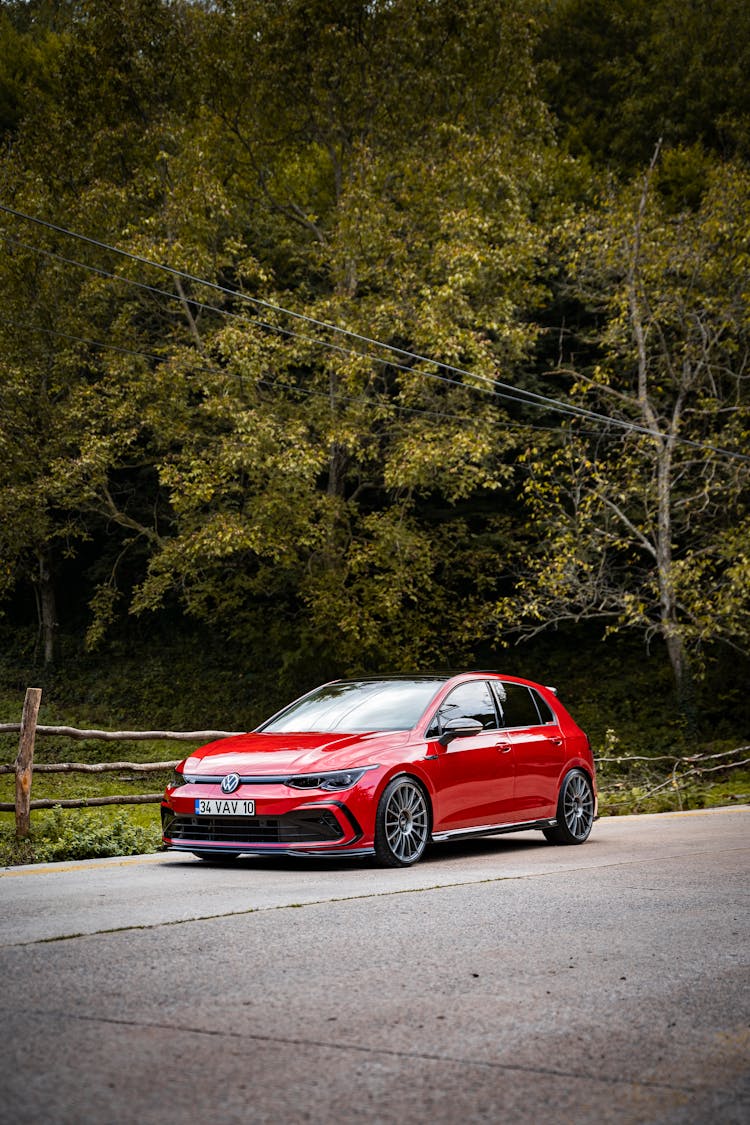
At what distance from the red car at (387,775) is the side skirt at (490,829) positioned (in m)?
0.02

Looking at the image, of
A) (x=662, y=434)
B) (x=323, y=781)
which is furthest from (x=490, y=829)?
(x=662, y=434)

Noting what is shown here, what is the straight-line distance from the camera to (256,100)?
31.4m

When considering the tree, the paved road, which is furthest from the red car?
the tree

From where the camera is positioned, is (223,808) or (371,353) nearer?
(223,808)

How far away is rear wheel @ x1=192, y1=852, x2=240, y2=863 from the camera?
34.2ft

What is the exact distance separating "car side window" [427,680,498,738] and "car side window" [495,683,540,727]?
172 millimetres

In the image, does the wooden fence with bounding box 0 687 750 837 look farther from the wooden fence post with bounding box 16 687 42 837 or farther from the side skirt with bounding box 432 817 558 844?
the side skirt with bounding box 432 817 558 844

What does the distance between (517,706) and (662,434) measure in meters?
16.6

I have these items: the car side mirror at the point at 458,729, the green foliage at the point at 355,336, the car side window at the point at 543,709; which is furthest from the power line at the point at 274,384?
the car side mirror at the point at 458,729

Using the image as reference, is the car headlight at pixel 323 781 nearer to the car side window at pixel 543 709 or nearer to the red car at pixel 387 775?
the red car at pixel 387 775

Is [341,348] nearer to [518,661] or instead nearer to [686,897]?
[518,661]

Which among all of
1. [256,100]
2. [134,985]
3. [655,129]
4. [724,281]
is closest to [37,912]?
[134,985]

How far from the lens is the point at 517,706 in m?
12.3

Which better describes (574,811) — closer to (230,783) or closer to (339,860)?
(339,860)
